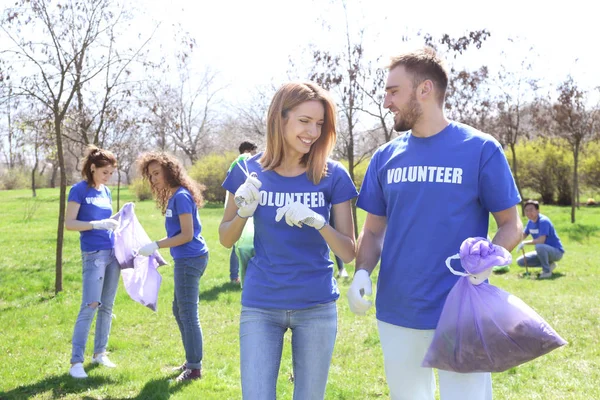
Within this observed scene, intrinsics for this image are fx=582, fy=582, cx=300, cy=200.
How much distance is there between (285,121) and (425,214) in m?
0.78

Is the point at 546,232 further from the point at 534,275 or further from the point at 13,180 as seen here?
the point at 13,180

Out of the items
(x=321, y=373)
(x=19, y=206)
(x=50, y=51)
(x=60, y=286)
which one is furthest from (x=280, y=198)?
(x=19, y=206)

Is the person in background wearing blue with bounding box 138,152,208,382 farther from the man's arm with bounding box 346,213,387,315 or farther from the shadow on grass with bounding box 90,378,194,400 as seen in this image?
the man's arm with bounding box 346,213,387,315

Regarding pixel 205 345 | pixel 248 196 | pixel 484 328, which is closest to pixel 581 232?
pixel 205 345

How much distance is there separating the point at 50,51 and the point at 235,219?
23.5 ft

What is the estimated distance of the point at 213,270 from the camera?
10406mm

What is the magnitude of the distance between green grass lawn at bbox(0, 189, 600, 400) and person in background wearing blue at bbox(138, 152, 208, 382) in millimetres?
339

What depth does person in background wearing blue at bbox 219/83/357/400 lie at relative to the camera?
8.47ft

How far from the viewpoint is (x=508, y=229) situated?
2410 mm

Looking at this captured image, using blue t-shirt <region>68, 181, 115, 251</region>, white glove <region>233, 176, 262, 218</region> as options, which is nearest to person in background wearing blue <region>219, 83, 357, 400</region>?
white glove <region>233, 176, 262, 218</region>

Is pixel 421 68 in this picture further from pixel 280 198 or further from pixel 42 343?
pixel 42 343

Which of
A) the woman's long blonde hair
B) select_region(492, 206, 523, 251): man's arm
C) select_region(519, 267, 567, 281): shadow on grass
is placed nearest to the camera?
select_region(492, 206, 523, 251): man's arm

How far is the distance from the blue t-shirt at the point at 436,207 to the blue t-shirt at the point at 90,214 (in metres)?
3.18

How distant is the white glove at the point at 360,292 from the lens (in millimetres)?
2521
